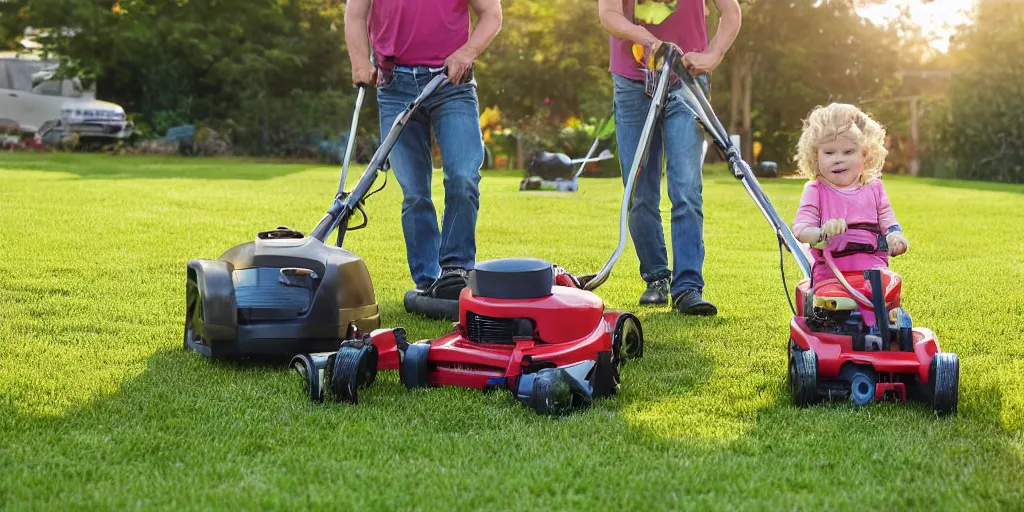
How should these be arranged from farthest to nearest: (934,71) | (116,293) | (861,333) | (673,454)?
(934,71) → (116,293) → (861,333) → (673,454)

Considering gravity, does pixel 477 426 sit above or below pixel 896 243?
below

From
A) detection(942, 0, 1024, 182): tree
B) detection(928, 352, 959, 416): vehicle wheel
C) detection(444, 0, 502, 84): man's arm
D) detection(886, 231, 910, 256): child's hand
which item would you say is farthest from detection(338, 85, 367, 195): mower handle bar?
detection(942, 0, 1024, 182): tree

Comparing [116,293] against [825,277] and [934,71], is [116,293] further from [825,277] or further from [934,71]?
[934,71]

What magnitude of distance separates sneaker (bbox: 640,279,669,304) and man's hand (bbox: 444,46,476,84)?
1.41 m

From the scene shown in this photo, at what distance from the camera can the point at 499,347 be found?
3.82 metres

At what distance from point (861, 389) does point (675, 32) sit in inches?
95.9

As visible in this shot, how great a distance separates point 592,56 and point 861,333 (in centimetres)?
2427

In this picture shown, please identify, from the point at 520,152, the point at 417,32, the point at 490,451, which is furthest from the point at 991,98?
the point at 490,451

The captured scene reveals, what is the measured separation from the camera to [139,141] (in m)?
25.9

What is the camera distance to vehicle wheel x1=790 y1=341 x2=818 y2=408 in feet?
11.7

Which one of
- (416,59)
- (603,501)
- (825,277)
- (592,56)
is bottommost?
→ (603,501)

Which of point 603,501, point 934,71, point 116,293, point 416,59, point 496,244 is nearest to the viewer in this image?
point 603,501

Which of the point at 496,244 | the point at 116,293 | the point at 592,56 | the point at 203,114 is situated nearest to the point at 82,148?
the point at 203,114

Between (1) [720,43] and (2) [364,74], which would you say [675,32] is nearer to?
(1) [720,43]
